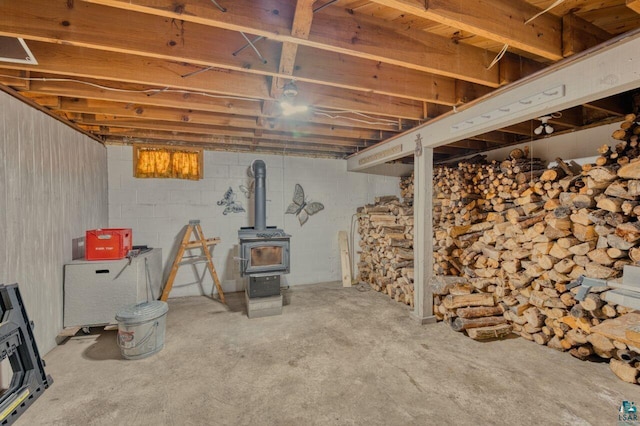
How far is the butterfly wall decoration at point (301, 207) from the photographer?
495 cm

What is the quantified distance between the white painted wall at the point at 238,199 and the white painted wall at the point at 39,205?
2.57 feet

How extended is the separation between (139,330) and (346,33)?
9.75 ft

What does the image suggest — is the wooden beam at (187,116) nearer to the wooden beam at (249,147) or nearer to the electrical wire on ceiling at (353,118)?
the electrical wire on ceiling at (353,118)

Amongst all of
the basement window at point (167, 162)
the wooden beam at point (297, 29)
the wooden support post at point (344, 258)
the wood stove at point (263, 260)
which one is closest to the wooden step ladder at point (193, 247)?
the wood stove at point (263, 260)

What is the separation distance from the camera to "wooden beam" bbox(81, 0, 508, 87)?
148 cm

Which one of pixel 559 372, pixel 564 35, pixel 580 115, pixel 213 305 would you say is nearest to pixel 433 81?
pixel 564 35

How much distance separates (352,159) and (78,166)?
13.0ft

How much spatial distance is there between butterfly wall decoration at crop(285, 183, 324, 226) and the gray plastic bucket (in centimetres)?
271

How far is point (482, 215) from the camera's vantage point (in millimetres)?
3660

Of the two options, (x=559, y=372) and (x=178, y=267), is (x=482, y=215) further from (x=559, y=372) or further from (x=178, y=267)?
(x=178, y=267)

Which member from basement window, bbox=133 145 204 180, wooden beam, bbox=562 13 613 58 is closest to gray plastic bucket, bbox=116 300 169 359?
basement window, bbox=133 145 204 180

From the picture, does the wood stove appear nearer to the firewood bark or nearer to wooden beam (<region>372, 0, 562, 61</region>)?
the firewood bark

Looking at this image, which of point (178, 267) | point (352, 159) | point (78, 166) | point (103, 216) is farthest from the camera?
point (352, 159)

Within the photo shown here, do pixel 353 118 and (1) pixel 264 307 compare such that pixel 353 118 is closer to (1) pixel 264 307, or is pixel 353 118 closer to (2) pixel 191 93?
(2) pixel 191 93
